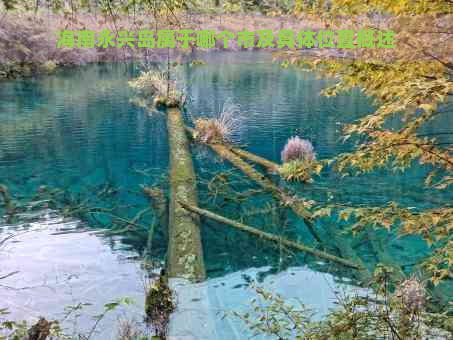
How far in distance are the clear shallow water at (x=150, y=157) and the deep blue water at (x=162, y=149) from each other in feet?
0.10

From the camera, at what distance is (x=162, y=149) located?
1658 centimetres

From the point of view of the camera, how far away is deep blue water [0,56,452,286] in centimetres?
931

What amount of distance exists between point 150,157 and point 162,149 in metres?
1.15

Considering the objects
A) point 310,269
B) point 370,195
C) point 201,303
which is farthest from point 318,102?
point 201,303

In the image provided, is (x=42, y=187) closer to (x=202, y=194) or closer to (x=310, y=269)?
(x=202, y=194)

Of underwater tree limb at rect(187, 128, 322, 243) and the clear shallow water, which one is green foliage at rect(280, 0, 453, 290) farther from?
underwater tree limb at rect(187, 128, 322, 243)

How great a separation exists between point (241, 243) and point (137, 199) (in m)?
3.40

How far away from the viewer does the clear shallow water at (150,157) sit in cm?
872

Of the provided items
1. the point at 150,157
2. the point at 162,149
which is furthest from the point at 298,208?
the point at 162,149

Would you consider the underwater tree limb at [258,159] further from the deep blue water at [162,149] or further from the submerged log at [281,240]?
the submerged log at [281,240]

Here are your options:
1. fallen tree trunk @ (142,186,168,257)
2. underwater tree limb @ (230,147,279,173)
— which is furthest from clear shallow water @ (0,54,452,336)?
underwater tree limb @ (230,147,279,173)

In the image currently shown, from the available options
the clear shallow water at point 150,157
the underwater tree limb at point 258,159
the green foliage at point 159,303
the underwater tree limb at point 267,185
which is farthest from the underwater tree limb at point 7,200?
the underwater tree limb at point 258,159

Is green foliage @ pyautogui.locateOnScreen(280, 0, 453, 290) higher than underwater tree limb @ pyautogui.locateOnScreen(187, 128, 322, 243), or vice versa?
green foliage @ pyautogui.locateOnScreen(280, 0, 453, 290)

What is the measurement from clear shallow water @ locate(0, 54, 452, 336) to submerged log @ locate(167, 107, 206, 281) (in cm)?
39
